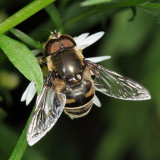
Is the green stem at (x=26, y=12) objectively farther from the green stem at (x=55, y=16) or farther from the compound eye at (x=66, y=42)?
the green stem at (x=55, y=16)

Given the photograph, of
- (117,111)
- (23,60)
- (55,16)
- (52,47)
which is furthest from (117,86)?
(117,111)

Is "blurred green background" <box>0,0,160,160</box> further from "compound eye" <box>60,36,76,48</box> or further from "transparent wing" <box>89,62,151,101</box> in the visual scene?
"compound eye" <box>60,36,76,48</box>

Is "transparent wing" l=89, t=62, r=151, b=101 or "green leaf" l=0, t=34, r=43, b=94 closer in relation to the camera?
"green leaf" l=0, t=34, r=43, b=94

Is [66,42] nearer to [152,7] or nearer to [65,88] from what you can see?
[65,88]

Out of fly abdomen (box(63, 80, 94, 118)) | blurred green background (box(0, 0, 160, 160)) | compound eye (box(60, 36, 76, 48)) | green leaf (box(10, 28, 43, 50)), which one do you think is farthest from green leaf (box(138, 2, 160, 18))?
blurred green background (box(0, 0, 160, 160))

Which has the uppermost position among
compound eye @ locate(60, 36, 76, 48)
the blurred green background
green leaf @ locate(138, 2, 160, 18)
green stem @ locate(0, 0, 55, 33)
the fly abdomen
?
green stem @ locate(0, 0, 55, 33)

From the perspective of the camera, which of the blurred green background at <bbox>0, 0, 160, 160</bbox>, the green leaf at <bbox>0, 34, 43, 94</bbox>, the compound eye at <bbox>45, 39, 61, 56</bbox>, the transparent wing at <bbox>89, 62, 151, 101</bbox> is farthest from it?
the blurred green background at <bbox>0, 0, 160, 160</bbox>
